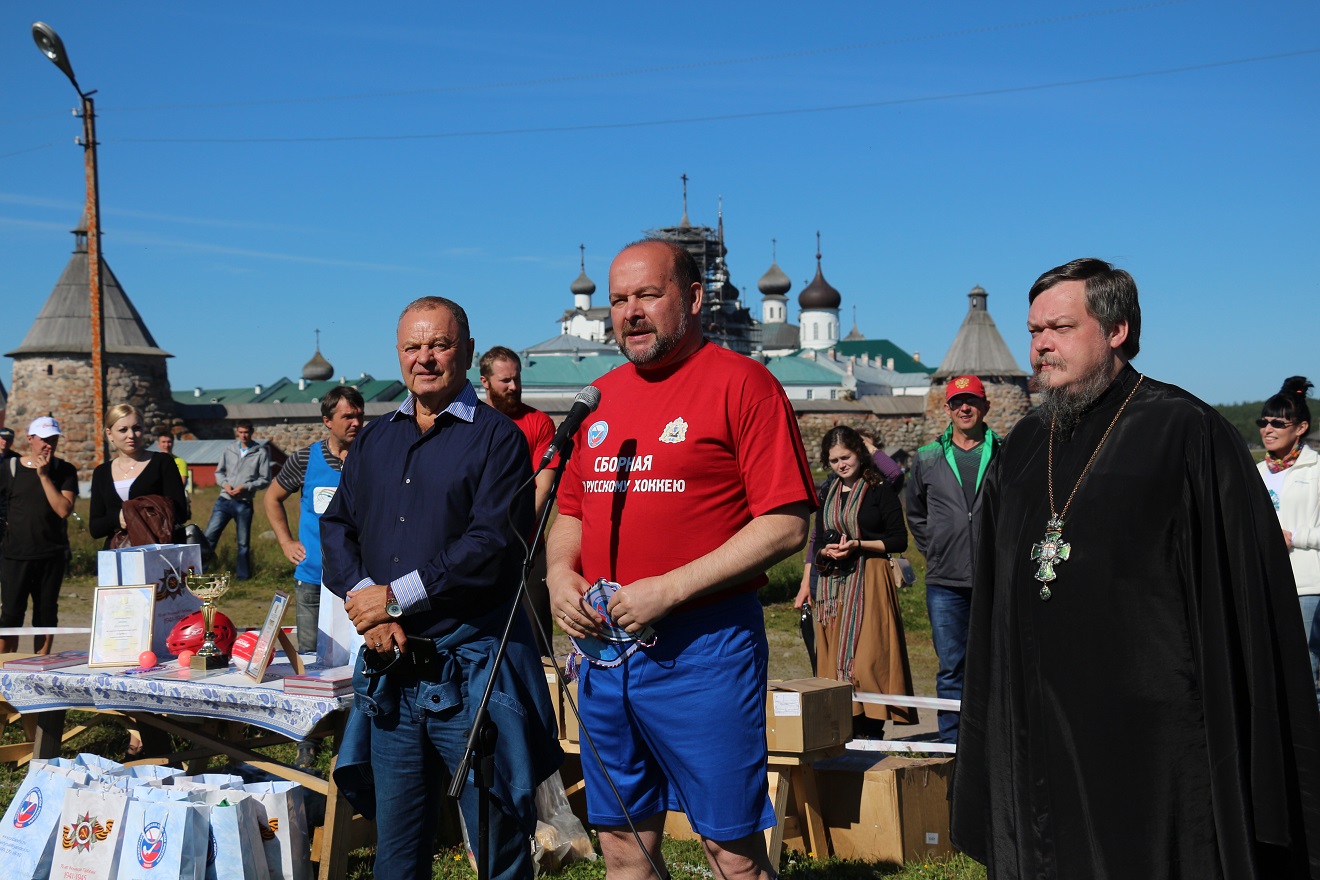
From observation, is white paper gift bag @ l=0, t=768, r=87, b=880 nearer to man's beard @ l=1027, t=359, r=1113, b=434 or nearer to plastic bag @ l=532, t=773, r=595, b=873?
plastic bag @ l=532, t=773, r=595, b=873

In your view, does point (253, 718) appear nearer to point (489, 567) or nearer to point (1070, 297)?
point (489, 567)

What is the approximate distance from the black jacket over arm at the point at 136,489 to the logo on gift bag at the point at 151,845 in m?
3.07

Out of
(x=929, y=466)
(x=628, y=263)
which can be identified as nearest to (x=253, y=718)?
(x=628, y=263)

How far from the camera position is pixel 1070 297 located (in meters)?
2.89

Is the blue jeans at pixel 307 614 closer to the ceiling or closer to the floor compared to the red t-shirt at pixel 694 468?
closer to the floor

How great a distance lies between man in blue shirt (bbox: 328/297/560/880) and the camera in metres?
3.45

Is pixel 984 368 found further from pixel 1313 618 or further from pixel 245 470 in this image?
pixel 1313 618

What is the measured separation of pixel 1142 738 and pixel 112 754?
A: 18.7ft

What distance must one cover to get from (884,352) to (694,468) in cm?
10866

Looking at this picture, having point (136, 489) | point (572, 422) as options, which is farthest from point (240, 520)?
point (572, 422)

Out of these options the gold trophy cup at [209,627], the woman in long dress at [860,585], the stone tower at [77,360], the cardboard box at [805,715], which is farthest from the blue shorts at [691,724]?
the stone tower at [77,360]

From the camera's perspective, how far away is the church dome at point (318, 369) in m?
81.6

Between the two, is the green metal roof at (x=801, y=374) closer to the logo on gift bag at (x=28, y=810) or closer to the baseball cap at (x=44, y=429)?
the baseball cap at (x=44, y=429)

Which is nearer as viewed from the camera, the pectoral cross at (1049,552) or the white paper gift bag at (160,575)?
the pectoral cross at (1049,552)
